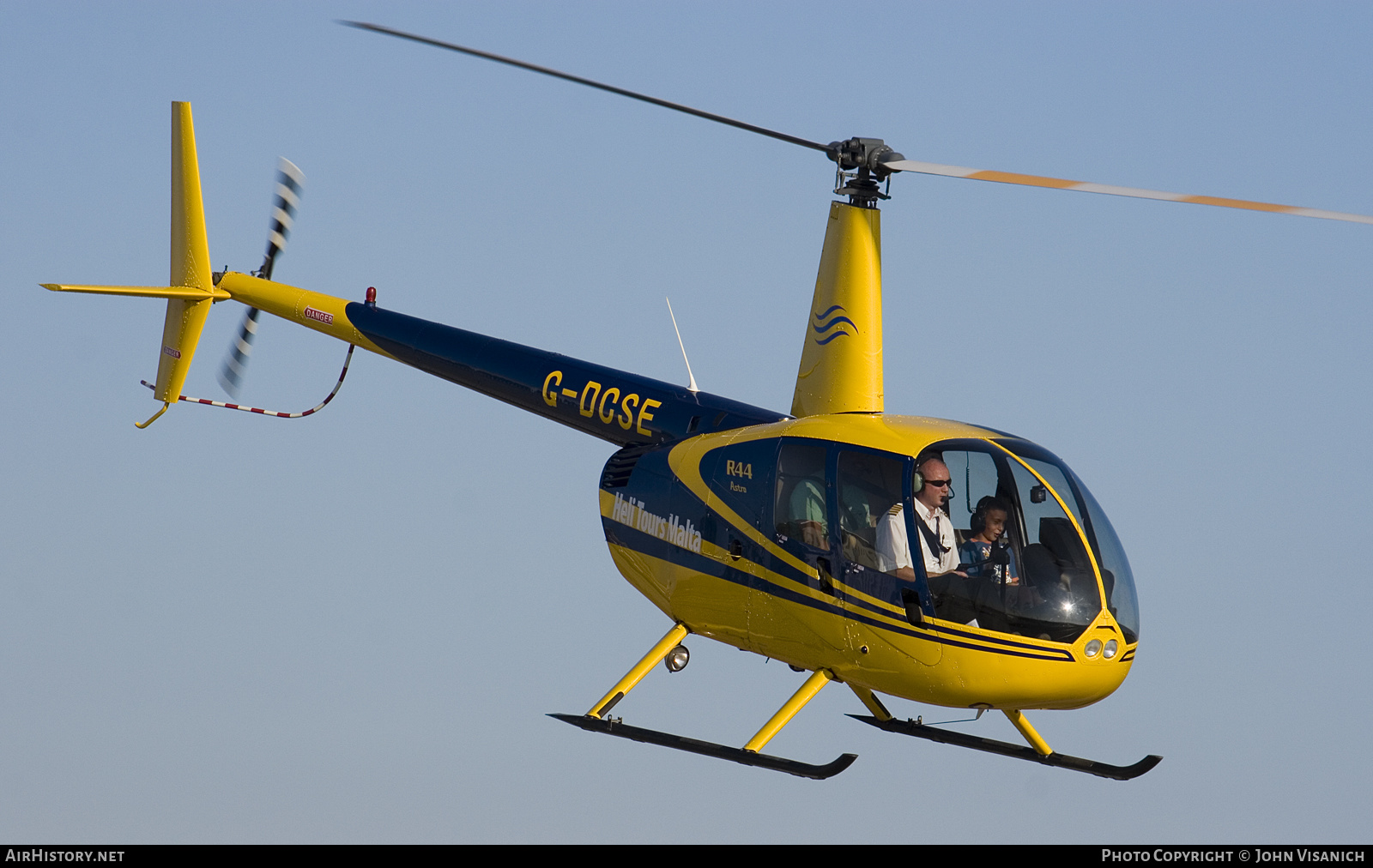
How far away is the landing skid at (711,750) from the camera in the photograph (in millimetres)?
17781

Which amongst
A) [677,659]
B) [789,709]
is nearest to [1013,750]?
[789,709]

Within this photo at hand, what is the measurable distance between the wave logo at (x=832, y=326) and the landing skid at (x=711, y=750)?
4.71 meters

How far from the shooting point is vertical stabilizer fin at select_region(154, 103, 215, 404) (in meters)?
28.3

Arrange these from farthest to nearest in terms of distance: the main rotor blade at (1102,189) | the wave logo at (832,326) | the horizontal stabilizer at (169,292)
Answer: the horizontal stabilizer at (169,292) < the wave logo at (832,326) < the main rotor blade at (1102,189)

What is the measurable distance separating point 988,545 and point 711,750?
11.9 feet

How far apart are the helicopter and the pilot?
6cm

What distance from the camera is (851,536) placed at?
17719 millimetres

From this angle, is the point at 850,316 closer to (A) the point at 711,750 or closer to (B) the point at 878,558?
(B) the point at 878,558

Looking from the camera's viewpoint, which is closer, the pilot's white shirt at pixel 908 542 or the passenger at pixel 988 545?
the passenger at pixel 988 545

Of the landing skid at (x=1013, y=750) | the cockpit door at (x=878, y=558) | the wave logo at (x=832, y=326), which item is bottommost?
the landing skid at (x=1013, y=750)

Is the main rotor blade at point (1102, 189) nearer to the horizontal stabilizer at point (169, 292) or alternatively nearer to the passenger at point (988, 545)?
the passenger at point (988, 545)

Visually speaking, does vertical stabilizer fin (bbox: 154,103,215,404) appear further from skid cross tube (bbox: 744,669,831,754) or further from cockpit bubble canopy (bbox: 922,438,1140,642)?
cockpit bubble canopy (bbox: 922,438,1140,642)

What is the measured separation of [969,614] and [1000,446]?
183 cm

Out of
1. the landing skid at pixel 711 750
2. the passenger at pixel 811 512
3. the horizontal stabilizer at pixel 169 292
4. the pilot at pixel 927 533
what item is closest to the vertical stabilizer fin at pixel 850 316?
the passenger at pixel 811 512
